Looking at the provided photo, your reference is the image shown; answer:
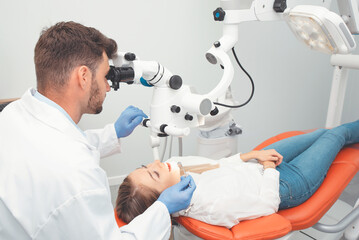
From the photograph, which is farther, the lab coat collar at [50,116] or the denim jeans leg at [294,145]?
the denim jeans leg at [294,145]

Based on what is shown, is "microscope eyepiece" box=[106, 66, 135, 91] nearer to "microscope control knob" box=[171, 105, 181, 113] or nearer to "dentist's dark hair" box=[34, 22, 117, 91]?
"dentist's dark hair" box=[34, 22, 117, 91]

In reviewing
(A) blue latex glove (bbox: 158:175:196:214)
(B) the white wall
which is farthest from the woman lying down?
(B) the white wall

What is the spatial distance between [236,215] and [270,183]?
26 centimetres

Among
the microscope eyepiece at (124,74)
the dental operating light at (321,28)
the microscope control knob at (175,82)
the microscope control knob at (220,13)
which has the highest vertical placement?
the microscope control knob at (220,13)

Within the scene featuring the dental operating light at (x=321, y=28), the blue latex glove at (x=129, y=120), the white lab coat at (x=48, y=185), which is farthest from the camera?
the blue latex glove at (x=129, y=120)

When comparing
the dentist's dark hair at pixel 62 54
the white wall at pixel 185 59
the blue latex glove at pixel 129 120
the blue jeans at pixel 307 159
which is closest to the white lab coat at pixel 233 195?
the blue jeans at pixel 307 159

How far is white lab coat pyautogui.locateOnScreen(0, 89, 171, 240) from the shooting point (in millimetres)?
770

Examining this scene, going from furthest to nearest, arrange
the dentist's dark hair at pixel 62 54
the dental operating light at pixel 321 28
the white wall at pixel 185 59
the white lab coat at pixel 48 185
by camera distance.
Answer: the white wall at pixel 185 59 → the dental operating light at pixel 321 28 → the dentist's dark hair at pixel 62 54 → the white lab coat at pixel 48 185

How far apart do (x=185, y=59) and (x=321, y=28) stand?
4.39ft

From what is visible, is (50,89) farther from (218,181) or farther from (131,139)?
(131,139)

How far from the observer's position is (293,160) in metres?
1.68

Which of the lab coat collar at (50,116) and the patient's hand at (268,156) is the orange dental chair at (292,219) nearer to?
the patient's hand at (268,156)

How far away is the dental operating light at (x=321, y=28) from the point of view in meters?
1.17

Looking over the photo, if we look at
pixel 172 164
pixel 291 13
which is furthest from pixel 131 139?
pixel 291 13
